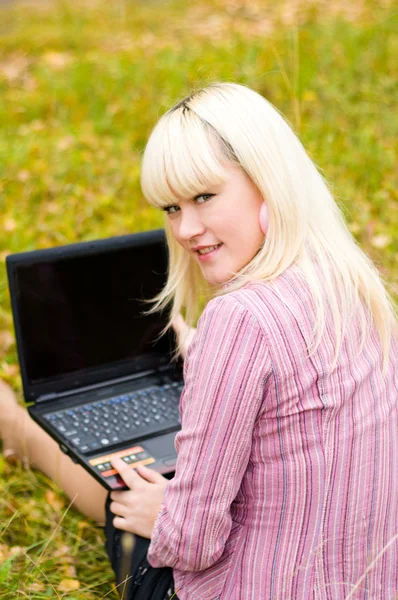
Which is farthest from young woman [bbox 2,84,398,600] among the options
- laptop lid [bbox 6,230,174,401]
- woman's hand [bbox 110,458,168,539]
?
laptop lid [bbox 6,230,174,401]

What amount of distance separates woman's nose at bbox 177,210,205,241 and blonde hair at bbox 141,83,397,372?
4 cm

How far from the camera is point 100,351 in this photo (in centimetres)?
228

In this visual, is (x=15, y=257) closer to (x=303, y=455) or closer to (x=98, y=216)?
(x=303, y=455)

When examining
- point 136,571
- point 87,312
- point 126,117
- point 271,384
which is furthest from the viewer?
point 126,117

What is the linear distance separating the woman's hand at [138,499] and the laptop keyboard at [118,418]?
0.44 ft

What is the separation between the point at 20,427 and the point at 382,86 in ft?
10.8

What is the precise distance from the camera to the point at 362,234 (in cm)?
349

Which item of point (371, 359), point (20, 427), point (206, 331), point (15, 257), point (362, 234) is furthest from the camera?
point (362, 234)

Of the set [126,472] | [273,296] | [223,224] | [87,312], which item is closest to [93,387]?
[87,312]

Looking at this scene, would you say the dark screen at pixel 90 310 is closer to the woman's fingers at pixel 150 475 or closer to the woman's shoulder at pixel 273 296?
the woman's fingers at pixel 150 475

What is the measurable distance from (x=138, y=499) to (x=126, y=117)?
11.1ft

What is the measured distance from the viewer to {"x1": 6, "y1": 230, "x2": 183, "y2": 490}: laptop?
206cm

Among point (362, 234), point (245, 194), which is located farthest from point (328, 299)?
point (362, 234)

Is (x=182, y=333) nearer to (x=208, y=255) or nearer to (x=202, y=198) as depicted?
(x=208, y=255)
